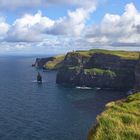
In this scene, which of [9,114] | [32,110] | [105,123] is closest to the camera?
[105,123]

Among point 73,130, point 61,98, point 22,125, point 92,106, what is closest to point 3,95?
point 61,98

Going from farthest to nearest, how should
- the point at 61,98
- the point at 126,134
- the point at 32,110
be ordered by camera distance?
the point at 61,98 → the point at 32,110 → the point at 126,134

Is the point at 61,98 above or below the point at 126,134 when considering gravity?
below

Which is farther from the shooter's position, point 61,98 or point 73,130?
point 61,98

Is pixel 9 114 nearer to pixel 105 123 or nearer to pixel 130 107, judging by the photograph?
pixel 130 107

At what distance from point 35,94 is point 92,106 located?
52.6m

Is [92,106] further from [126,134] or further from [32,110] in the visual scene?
[126,134]

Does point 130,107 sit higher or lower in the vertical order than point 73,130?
A: higher

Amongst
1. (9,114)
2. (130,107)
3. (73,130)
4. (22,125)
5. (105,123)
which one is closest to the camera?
(105,123)

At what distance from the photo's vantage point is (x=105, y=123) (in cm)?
1881

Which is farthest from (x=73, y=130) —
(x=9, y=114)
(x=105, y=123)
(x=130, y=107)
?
Answer: (x=105, y=123)

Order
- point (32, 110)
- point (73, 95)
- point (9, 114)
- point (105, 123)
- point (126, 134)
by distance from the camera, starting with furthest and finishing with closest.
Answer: point (73, 95) < point (32, 110) < point (9, 114) < point (105, 123) < point (126, 134)

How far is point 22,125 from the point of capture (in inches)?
4675

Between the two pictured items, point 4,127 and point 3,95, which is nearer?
point 4,127
